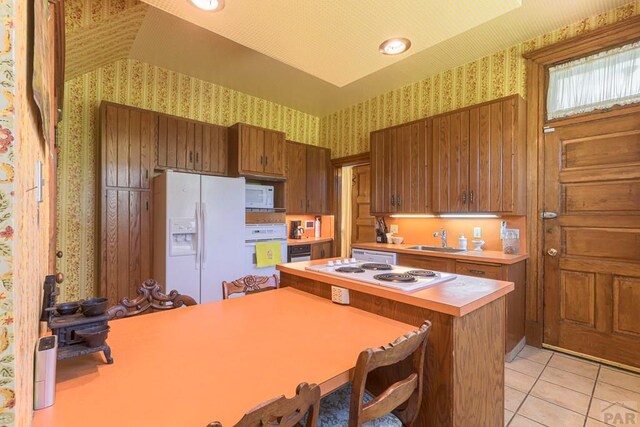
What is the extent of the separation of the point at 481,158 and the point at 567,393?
6.63 feet

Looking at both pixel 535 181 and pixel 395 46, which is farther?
Answer: pixel 535 181

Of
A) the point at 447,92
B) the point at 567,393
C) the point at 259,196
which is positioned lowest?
the point at 567,393

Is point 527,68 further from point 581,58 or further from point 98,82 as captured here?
point 98,82

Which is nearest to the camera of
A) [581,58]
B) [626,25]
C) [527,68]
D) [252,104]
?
[626,25]

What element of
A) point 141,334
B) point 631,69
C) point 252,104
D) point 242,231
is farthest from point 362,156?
point 141,334

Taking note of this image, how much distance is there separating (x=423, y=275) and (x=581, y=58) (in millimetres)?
2671

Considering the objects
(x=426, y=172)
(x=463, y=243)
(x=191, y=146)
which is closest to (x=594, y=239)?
(x=463, y=243)

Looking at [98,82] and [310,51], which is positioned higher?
[98,82]

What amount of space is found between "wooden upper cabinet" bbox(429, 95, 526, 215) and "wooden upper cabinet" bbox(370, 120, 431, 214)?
153mm

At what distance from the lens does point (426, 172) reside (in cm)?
345

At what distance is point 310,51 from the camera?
6.73ft

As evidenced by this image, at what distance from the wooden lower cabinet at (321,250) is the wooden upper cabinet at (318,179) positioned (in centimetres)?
52

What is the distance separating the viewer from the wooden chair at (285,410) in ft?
2.01

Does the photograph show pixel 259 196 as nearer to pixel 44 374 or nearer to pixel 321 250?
pixel 321 250
